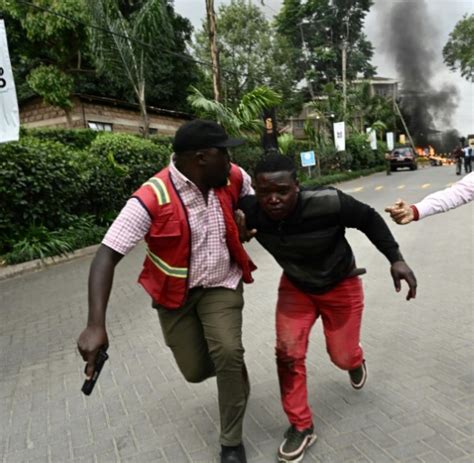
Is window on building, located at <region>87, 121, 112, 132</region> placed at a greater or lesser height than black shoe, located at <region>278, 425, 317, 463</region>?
greater

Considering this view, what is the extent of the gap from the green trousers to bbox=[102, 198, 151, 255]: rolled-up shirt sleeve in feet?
1.48

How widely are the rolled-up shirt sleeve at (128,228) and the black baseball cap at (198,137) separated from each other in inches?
13.9

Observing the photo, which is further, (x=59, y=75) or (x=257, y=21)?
(x=257, y=21)

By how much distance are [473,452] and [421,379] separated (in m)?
0.83

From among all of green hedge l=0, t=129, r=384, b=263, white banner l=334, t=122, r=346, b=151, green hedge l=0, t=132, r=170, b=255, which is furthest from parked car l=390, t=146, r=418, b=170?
green hedge l=0, t=132, r=170, b=255

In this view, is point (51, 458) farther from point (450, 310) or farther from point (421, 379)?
point (450, 310)

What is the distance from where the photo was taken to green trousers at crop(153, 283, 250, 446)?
2.30 metres

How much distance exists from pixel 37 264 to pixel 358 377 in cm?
611

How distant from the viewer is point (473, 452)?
2.50 meters

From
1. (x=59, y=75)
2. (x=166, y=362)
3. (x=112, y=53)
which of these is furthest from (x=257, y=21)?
(x=166, y=362)

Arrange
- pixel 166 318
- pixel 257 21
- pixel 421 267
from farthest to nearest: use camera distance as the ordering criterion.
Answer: pixel 257 21
pixel 421 267
pixel 166 318

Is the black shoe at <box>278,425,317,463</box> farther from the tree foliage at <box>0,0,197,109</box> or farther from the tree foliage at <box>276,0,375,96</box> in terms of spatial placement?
the tree foliage at <box>276,0,375,96</box>

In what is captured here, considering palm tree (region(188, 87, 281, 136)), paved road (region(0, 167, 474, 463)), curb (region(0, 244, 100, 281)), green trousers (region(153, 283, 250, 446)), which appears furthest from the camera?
palm tree (region(188, 87, 281, 136))

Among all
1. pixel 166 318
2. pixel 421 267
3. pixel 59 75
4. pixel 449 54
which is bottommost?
pixel 421 267
